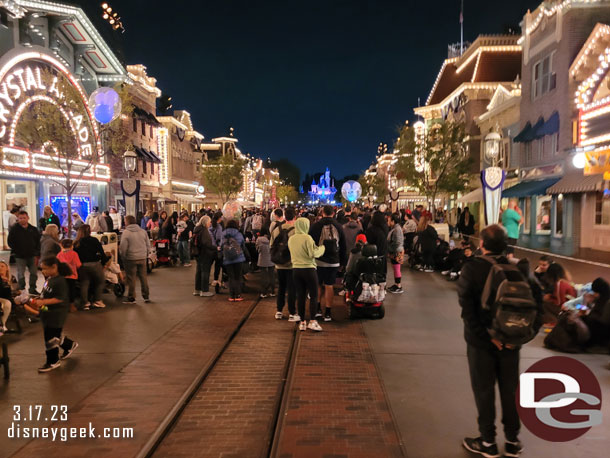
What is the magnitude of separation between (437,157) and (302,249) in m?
23.5

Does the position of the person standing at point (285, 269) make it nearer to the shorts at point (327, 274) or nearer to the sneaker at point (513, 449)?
the shorts at point (327, 274)

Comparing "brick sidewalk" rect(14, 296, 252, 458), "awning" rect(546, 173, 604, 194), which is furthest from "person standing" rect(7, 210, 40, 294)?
"awning" rect(546, 173, 604, 194)

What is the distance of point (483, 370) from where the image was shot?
368 centimetres

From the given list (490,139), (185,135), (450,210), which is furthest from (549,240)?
(185,135)

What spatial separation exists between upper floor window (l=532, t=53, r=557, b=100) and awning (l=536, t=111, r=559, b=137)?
161 cm

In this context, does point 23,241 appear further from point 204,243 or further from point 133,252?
point 204,243

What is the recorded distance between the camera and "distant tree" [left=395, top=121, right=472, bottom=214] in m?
29.0

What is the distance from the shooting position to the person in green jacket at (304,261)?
24.1ft

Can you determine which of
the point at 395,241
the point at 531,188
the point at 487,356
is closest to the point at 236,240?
the point at 395,241

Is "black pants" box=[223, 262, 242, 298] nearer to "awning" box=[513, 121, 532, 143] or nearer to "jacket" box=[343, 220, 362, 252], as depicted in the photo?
"jacket" box=[343, 220, 362, 252]

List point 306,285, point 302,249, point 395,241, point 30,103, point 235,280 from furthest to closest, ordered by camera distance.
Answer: point 30,103
point 395,241
point 235,280
point 306,285
point 302,249

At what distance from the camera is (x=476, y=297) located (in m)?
3.61

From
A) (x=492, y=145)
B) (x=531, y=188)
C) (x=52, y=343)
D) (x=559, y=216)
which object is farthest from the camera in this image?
(x=531, y=188)

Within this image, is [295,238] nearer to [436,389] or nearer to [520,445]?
[436,389]
